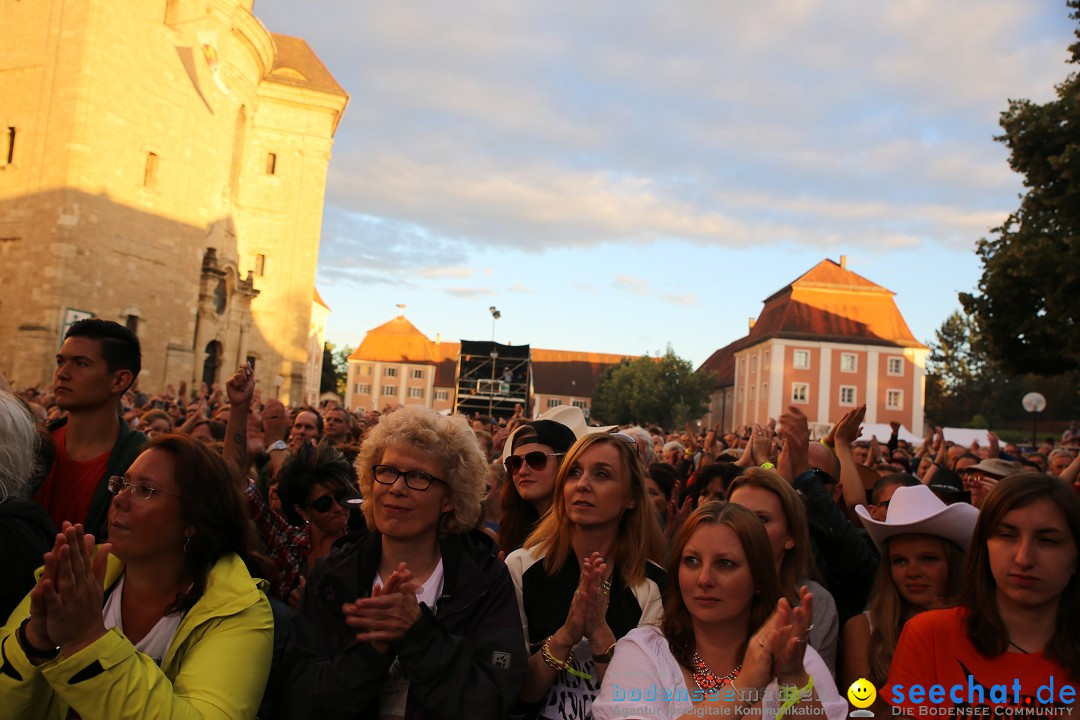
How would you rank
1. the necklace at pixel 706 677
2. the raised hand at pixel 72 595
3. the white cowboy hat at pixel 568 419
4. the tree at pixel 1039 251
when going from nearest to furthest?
the raised hand at pixel 72 595 < the necklace at pixel 706 677 < the white cowboy hat at pixel 568 419 < the tree at pixel 1039 251

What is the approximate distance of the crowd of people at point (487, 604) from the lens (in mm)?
2543

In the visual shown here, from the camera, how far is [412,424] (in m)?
3.25

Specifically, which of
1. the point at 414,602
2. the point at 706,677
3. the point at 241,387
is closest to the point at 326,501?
the point at 241,387

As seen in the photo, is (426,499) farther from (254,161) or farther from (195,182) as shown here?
(254,161)

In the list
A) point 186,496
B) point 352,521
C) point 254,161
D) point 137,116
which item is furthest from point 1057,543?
point 254,161

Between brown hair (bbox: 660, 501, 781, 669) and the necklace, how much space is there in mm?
29

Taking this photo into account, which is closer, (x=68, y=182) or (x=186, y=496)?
(x=186, y=496)

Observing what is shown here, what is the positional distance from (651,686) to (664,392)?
230 feet

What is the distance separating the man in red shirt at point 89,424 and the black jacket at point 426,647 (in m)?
1.37

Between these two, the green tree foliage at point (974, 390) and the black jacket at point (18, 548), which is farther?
the green tree foliage at point (974, 390)

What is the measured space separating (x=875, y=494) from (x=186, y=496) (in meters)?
4.19

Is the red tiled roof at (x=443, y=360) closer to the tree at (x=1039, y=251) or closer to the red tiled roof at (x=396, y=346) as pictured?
the red tiled roof at (x=396, y=346)

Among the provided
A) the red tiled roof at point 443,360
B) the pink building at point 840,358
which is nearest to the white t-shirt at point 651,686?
the pink building at point 840,358

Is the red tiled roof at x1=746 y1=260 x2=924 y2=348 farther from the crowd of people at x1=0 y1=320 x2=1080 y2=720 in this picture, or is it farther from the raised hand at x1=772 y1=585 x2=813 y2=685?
the raised hand at x1=772 y1=585 x2=813 y2=685
